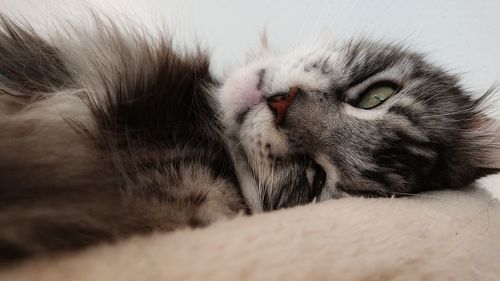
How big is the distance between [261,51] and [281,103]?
332mm

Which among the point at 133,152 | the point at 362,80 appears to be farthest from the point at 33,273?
the point at 362,80

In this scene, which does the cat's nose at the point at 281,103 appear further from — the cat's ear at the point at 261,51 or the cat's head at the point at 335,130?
the cat's ear at the point at 261,51

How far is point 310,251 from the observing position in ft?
1.65

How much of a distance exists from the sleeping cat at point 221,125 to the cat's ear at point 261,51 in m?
0.05

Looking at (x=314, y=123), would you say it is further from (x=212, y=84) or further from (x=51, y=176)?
(x=51, y=176)

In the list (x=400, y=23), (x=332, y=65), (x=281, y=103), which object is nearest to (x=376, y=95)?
(x=332, y=65)

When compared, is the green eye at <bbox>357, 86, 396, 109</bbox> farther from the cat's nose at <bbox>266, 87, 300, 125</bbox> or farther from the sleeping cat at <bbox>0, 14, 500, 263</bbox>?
the cat's nose at <bbox>266, 87, 300, 125</bbox>

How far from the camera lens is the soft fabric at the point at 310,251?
0.44 metres

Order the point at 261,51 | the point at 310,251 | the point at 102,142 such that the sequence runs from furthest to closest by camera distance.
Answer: the point at 261,51, the point at 102,142, the point at 310,251

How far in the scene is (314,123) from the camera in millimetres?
833

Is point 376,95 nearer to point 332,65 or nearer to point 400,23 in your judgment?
point 332,65

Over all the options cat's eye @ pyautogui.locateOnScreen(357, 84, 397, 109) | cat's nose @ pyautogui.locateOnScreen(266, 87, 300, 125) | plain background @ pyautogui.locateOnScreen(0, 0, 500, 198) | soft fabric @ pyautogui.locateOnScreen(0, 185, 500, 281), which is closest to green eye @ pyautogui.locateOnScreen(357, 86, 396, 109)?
cat's eye @ pyautogui.locateOnScreen(357, 84, 397, 109)

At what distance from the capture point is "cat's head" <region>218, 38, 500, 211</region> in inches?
33.3

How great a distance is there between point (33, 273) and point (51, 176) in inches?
6.9
